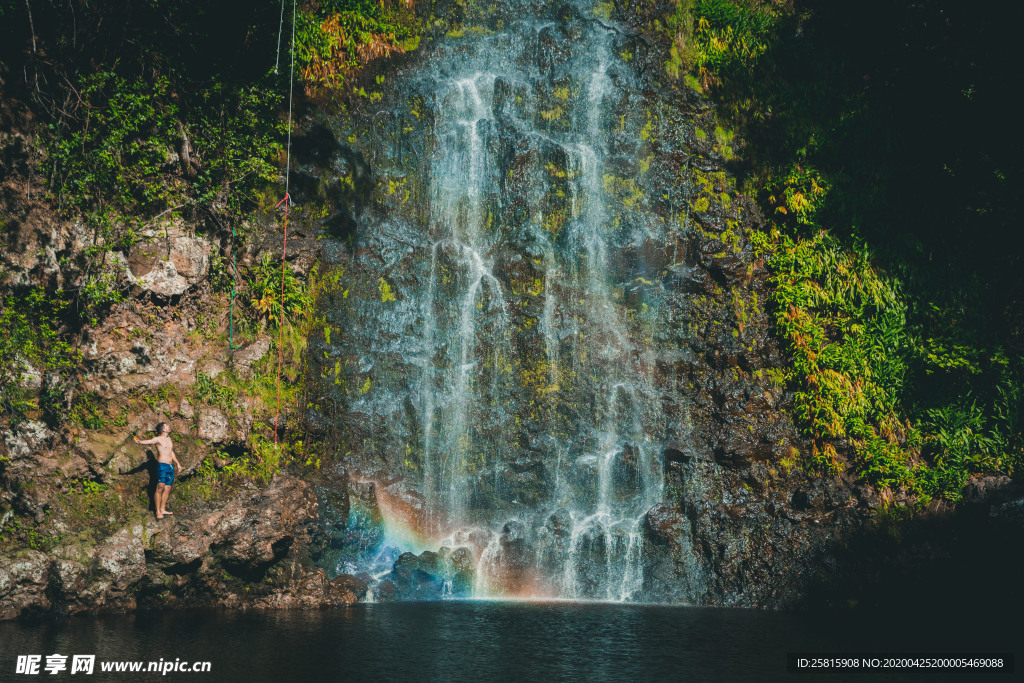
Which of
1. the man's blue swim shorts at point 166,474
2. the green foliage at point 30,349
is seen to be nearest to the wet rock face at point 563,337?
the man's blue swim shorts at point 166,474

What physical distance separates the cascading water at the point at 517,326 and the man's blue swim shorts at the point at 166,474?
2.68 m

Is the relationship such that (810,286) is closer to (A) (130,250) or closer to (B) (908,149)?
(B) (908,149)

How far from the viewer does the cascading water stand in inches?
444

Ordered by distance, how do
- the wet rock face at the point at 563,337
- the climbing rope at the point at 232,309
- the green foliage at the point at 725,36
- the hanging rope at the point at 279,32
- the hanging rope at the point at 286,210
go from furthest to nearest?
1. the green foliage at the point at 725,36
2. the hanging rope at the point at 279,32
3. the hanging rope at the point at 286,210
4. the climbing rope at the point at 232,309
5. the wet rock face at the point at 563,337

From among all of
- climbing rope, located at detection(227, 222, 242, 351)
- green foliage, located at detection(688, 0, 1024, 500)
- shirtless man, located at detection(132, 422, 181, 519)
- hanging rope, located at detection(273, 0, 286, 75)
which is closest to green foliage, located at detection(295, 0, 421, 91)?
hanging rope, located at detection(273, 0, 286, 75)

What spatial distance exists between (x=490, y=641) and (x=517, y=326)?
221 inches

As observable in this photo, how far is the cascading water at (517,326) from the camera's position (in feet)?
37.0

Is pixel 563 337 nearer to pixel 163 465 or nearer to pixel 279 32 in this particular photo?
pixel 163 465

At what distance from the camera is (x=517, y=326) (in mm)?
12188

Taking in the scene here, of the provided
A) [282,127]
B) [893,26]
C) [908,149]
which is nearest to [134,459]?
[282,127]

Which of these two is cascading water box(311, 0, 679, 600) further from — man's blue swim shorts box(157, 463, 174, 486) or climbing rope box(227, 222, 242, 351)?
man's blue swim shorts box(157, 463, 174, 486)

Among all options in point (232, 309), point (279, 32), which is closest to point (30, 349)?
point (232, 309)

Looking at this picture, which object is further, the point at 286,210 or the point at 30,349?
the point at 286,210

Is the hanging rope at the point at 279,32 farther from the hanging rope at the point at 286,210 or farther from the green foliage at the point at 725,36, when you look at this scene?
the green foliage at the point at 725,36
